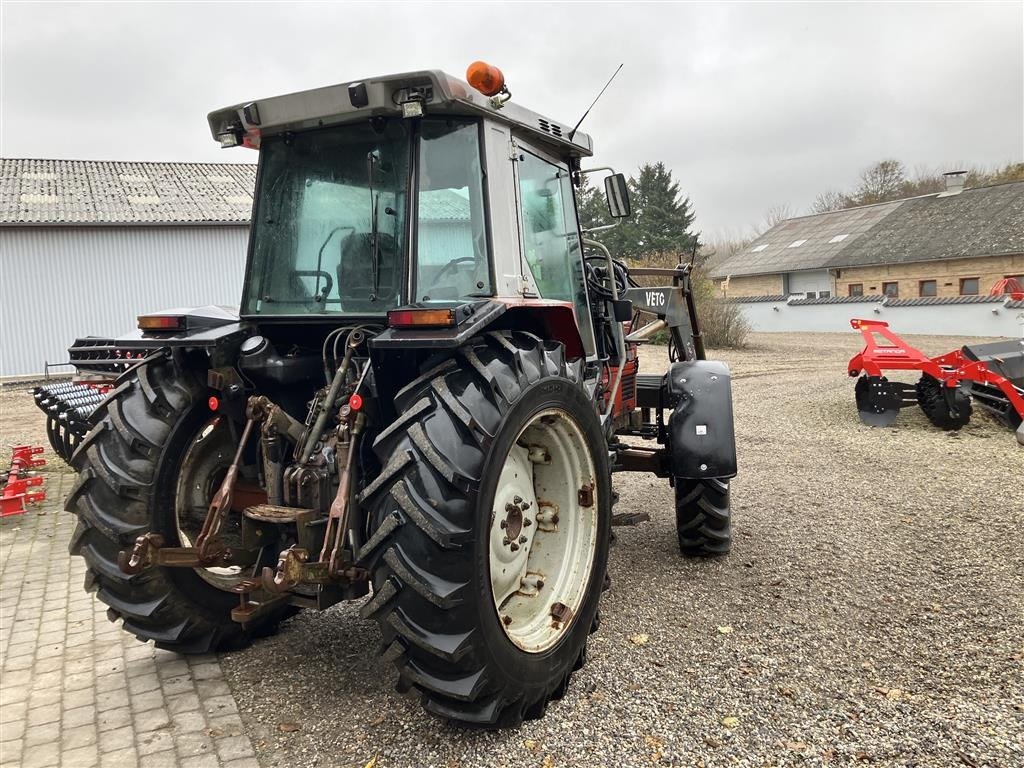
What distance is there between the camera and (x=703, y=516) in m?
4.73

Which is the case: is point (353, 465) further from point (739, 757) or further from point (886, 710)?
point (886, 710)

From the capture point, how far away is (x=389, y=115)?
310 cm

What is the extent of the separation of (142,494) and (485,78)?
2.18 m

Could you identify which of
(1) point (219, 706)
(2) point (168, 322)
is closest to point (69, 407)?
(2) point (168, 322)

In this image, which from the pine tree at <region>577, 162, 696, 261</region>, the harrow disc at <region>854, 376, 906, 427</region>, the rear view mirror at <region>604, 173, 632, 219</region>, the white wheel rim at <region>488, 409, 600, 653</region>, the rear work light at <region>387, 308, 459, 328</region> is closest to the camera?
the rear work light at <region>387, 308, 459, 328</region>

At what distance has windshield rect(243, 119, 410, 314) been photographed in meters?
3.14

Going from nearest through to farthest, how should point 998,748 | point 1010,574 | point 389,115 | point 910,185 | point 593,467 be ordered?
point 998,748 → point 389,115 → point 593,467 → point 1010,574 → point 910,185

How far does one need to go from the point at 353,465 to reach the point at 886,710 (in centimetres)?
231

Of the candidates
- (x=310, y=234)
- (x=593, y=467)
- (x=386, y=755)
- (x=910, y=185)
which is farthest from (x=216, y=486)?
(x=910, y=185)

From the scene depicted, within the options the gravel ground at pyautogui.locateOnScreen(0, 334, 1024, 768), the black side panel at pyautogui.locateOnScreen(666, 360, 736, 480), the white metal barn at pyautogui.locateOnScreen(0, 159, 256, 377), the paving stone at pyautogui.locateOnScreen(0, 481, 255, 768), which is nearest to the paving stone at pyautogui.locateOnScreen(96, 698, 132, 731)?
the paving stone at pyautogui.locateOnScreen(0, 481, 255, 768)

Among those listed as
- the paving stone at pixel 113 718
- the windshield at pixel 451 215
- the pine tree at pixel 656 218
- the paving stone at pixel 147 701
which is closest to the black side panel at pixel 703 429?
the windshield at pixel 451 215

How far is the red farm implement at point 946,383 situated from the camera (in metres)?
8.14

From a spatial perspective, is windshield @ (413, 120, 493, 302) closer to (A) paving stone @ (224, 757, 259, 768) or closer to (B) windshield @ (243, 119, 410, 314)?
(B) windshield @ (243, 119, 410, 314)

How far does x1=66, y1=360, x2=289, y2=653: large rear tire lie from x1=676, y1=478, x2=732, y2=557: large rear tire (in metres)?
2.80
